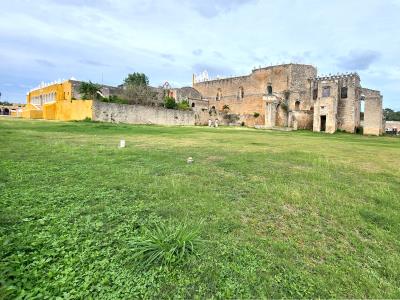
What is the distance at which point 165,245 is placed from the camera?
2441 mm

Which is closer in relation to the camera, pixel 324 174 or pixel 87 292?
pixel 87 292

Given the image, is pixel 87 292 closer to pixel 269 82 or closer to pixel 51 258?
pixel 51 258

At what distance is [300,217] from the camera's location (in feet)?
10.9

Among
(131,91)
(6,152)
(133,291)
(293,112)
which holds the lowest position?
(133,291)

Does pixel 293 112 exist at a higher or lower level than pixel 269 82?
lower

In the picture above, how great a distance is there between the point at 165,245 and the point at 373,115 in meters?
33.3

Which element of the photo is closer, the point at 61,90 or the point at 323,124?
the point at 61,90

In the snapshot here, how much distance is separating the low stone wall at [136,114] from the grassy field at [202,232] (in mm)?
19191

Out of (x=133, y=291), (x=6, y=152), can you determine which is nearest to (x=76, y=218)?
(x=133, y=291)

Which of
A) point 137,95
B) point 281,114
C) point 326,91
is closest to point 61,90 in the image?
point 137,95

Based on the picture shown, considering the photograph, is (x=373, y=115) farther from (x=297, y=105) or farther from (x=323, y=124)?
(x=297, y=105)

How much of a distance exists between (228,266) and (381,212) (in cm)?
259

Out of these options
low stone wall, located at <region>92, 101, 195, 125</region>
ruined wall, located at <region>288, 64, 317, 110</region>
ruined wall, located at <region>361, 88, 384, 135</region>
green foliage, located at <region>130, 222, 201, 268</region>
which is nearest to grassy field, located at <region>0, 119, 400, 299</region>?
green foliage, located at <region>130, 222, 201, 268</region>

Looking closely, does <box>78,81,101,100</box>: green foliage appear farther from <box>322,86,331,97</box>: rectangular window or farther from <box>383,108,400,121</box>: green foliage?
<box>383,108,400,121</box>: green foliage
